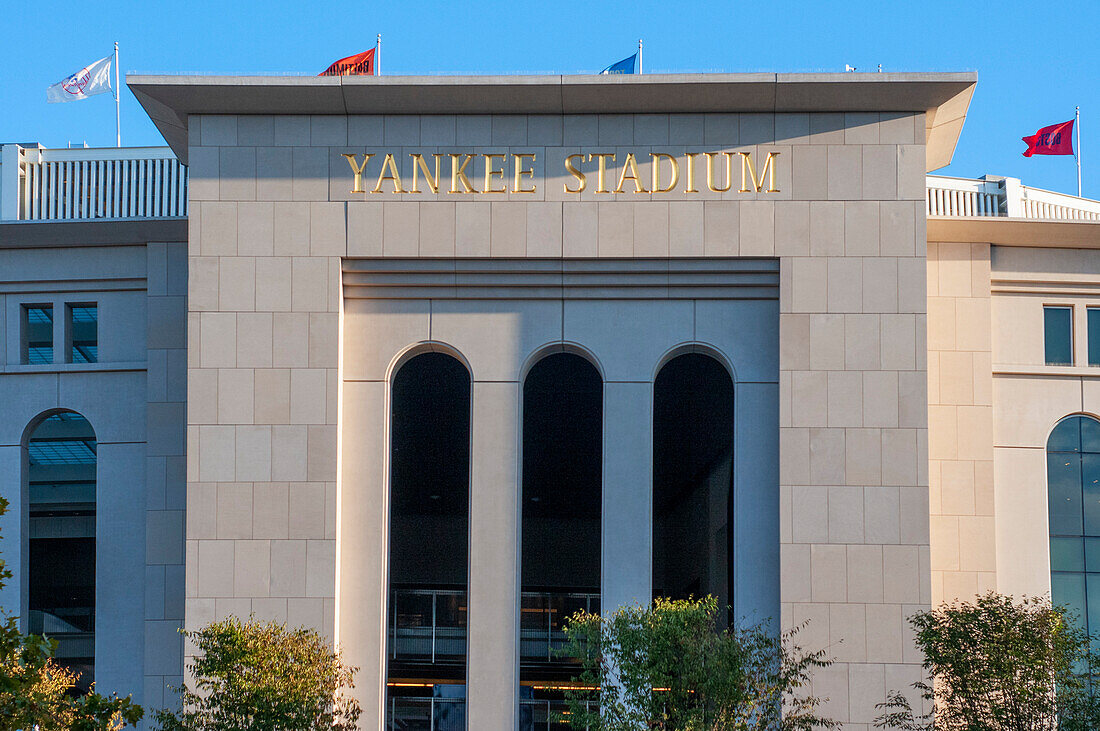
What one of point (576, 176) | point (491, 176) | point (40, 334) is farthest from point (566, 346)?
point (40, 334)

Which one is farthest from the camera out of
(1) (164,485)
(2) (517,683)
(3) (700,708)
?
(1) (164,485)

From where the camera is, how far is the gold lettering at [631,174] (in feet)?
87.3

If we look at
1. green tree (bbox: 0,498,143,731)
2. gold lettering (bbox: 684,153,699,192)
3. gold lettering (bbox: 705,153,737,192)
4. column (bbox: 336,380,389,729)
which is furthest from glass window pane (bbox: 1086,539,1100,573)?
green tree (bbox: 0,498,143,731)

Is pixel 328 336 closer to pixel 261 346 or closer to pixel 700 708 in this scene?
pixel 261 346

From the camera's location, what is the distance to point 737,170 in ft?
87.3

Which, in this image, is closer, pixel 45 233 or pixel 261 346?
pixel 261 346

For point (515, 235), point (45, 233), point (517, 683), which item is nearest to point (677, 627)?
point (517, 683)

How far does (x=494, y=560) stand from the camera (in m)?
26.3

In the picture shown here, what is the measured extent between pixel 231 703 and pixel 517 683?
20.1 feet

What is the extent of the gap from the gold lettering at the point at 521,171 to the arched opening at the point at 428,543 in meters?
4.77

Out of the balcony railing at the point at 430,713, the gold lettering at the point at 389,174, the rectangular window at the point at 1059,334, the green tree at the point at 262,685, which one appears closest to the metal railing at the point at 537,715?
the balcony railing at the point at 430,713

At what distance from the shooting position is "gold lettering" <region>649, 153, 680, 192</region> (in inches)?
1048

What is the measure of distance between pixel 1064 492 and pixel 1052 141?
8919mm

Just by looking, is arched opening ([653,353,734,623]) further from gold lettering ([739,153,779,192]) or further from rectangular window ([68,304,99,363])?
rectangular window ([68,304,99,363])
